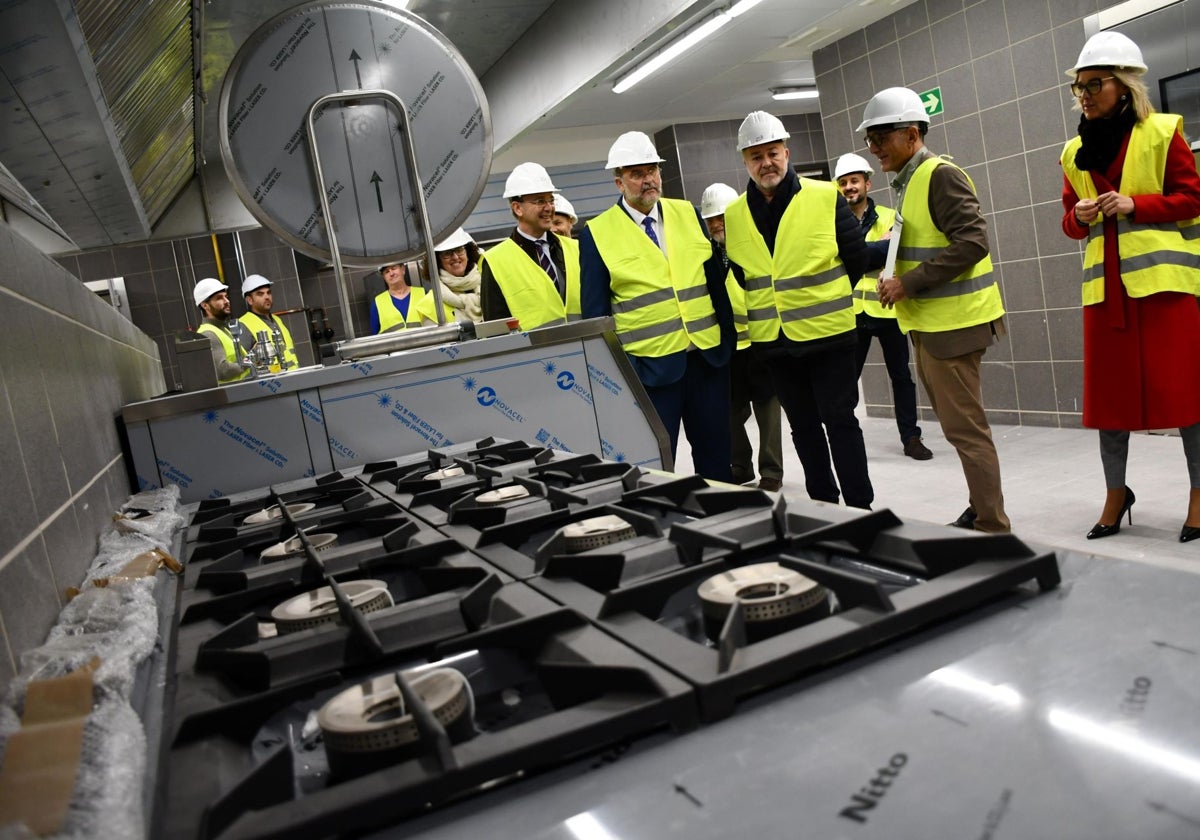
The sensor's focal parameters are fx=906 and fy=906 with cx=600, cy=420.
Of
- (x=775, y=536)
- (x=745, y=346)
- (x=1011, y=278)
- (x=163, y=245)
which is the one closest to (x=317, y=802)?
(x=775, y=536)

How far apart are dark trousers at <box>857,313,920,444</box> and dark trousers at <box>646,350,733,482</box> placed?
171 cm

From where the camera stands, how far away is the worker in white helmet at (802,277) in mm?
3457

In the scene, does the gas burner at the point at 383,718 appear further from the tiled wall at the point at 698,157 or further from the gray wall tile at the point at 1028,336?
the tiled wall at the point at 698,157

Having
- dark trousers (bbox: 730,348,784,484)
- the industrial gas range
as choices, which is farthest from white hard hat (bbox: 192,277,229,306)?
the industrial gas range

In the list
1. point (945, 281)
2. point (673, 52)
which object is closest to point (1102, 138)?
point (945, 281)

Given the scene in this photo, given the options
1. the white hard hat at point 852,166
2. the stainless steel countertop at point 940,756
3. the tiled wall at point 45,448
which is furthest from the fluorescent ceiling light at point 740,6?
the stainless steel countertop at point 940,756

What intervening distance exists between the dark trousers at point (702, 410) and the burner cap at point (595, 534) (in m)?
2.58

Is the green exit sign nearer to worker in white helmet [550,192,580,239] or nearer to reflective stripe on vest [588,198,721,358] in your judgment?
worker in white helmet [550,192,580,239]

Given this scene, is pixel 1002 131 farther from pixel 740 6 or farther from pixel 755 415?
pixel 755 415

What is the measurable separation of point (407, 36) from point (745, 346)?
321 centimetres

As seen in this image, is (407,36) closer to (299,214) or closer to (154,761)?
(299,214)

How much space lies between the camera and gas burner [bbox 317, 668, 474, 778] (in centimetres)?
60

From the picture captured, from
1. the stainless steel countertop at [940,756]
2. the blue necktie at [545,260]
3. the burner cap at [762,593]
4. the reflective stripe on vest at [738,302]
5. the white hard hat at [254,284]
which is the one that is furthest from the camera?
the white hard hat at [254,284]

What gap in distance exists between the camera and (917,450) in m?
5.04
